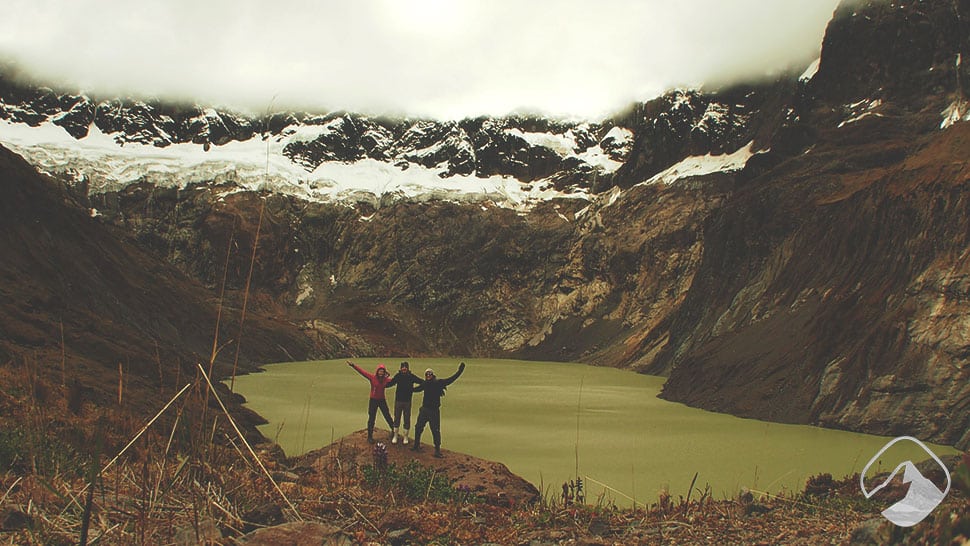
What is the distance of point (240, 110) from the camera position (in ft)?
499

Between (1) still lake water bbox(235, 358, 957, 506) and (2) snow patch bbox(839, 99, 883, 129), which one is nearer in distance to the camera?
(1) still lake water bbox(235, 358, 957, 506)

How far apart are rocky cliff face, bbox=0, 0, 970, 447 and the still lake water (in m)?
2.38

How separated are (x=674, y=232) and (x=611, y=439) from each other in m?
59.7

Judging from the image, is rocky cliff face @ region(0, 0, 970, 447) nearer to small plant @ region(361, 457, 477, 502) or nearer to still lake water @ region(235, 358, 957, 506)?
still lake water @ region(235, 358, 957, 506)

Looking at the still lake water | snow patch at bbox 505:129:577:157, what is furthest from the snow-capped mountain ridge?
the still lake water

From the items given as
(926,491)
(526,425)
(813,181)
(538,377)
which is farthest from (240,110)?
(926,491)

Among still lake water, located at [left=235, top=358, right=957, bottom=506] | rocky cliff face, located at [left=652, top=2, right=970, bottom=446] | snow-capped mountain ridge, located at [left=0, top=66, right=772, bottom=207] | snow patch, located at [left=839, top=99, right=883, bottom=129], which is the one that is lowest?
still lake water, located at [left=235, top=358, right=957, bottom=506]

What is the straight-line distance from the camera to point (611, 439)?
18969 mm

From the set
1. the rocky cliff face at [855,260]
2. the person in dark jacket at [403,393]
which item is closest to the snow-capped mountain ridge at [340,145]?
the rocky cliff face at [855,260]

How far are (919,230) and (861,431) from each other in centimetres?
823

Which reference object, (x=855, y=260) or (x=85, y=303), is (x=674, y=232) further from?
(x=85, y=303)

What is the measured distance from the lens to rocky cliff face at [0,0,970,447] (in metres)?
21.8

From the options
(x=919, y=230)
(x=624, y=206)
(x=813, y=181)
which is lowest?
(x=919, y=230)

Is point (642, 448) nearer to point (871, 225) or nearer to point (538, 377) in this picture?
point (871, 225)
